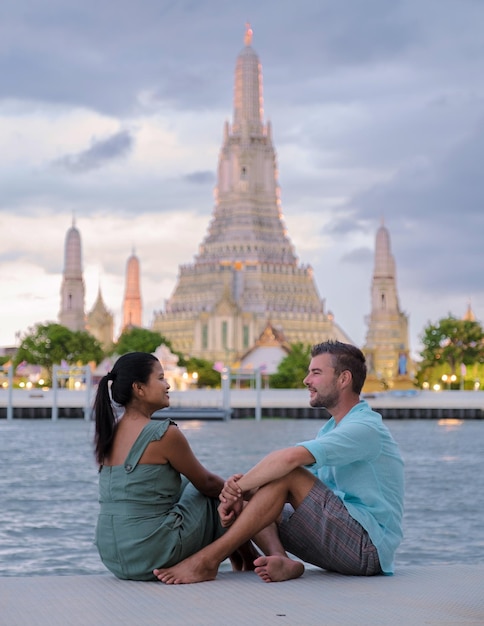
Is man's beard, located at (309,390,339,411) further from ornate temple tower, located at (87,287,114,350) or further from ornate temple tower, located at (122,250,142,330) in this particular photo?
ornate temple tower, located at (122,250,142,330)

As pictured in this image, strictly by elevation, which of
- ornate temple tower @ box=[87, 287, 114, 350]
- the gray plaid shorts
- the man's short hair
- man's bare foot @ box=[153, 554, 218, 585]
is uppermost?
ornate temple tower @ box=[87, 287, 114, 350]

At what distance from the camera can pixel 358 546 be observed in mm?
8305

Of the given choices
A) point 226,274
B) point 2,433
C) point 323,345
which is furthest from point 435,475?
point 226,274

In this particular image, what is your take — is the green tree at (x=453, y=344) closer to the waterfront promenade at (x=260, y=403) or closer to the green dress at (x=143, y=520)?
the waterfront promenade at (x=260, y=403)

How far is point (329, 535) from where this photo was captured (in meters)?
8.29

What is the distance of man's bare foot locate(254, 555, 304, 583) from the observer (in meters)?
8.11

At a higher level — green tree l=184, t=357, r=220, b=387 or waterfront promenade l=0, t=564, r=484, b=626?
green tree l=184, t=357, r=220, b=387

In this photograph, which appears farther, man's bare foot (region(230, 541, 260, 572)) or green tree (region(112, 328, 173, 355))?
green tree (region(112, 328, 173, 355))

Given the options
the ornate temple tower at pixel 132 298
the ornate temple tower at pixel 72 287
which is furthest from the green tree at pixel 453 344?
the ornate temple tower at pixel 132 298

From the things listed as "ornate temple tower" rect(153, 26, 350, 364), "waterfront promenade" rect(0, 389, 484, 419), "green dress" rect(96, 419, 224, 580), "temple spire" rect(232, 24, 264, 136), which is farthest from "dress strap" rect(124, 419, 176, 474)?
"temple spire" rect(232, 24, 264, 136)

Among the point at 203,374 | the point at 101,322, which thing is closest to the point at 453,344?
the point at 203,374

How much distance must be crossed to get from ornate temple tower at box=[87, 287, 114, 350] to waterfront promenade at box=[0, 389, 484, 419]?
187ft

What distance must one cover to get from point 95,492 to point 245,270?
10112cm

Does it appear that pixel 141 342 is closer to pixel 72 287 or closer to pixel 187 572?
pixel 72 287
